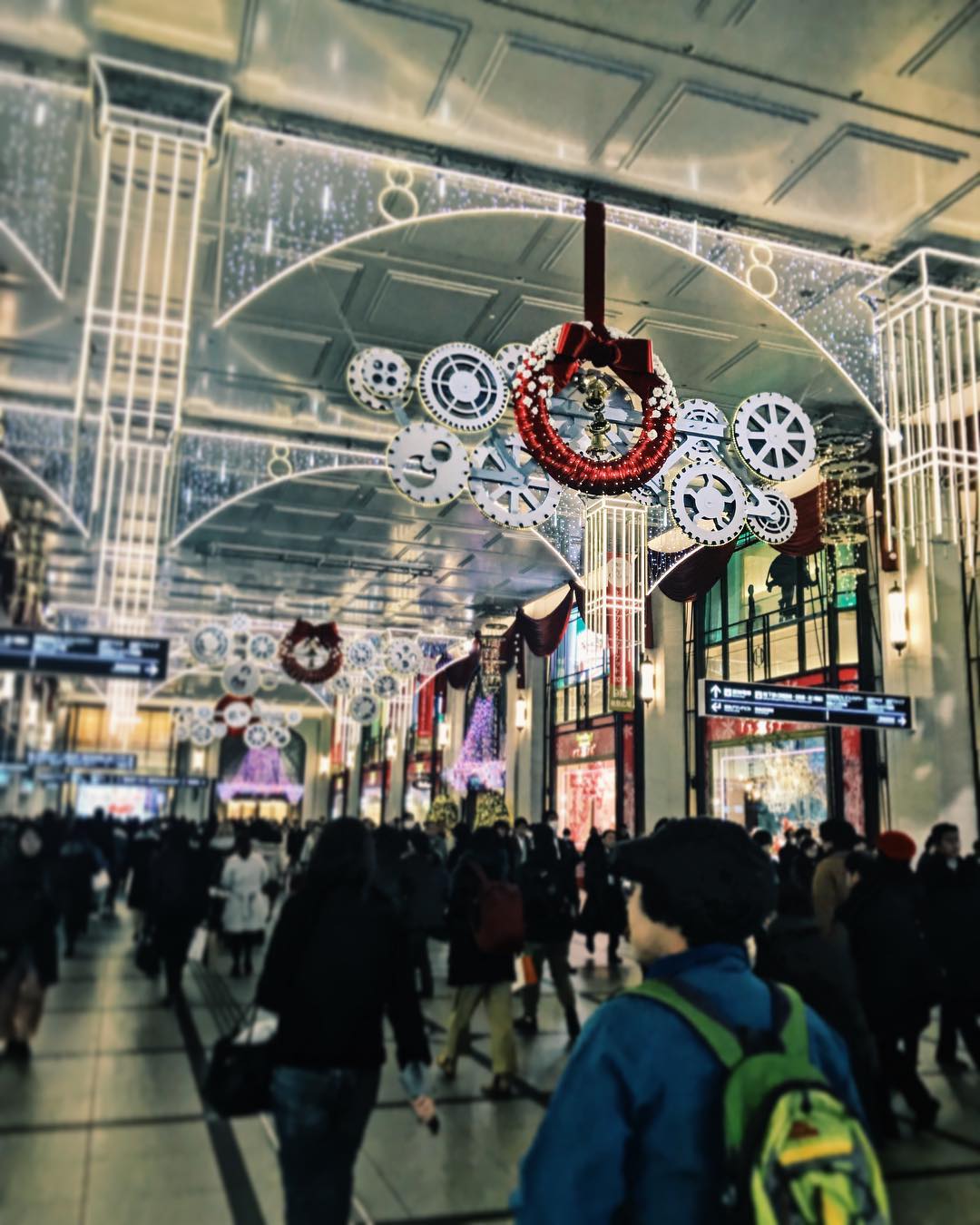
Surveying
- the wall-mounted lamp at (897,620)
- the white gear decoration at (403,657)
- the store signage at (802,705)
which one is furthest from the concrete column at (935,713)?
the white gear decoration at (403,657)

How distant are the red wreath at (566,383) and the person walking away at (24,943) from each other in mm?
3710

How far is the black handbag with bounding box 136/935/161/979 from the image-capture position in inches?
336

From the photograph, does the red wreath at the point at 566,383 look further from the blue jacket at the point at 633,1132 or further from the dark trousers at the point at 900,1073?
the blue jacket at the point at 633,1132

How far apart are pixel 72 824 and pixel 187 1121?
4.68 meters

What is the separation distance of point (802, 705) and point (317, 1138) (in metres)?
6.65

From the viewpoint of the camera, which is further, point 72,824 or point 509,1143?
point 72,824

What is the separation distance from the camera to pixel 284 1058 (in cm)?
268

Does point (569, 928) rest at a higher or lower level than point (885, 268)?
lower

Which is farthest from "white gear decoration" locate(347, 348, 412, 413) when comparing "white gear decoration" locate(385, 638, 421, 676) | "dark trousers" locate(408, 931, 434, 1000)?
"white gear decoration" locate(385, 638, 421, 676)

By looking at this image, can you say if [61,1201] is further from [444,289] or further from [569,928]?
[444,289]

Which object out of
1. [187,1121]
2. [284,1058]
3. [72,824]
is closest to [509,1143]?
[187,1121]

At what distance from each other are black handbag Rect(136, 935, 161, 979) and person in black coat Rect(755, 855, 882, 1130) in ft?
19.5

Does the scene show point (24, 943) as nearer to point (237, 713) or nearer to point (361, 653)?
point (361, 653)

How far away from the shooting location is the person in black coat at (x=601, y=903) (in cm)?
996
